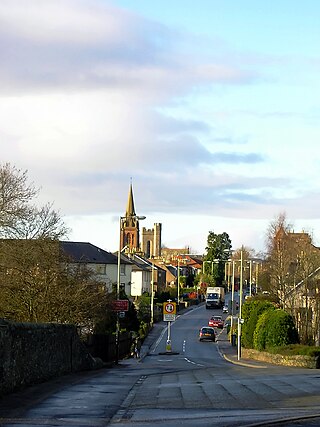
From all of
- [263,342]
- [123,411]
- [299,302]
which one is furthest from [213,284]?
[123,411]

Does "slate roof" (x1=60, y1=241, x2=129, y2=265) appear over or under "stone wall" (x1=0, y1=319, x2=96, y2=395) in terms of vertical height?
over

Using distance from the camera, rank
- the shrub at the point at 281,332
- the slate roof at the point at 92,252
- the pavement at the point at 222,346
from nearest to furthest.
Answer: the shrub at the point at 281,332
the pavement at the point at 222,346
the slate roof at the point at 92,252

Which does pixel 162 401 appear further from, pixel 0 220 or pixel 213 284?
pixel 213 284

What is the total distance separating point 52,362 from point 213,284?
143m

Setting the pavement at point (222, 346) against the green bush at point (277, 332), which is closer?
the green bush at point (277, 332)

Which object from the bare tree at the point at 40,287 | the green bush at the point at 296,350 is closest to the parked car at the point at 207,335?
the green bush at the point at 296,350

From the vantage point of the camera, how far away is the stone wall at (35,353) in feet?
68.3

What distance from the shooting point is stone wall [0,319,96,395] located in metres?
20.8

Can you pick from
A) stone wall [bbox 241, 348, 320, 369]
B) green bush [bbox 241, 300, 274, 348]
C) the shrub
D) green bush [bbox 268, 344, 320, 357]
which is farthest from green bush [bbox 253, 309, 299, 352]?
green bush [bbox 241, 300, 274, 348]

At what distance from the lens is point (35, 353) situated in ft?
82.0

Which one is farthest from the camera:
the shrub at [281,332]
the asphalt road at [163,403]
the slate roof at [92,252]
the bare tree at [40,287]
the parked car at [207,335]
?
the slate roof at [92,252]

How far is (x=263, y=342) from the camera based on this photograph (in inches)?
2219

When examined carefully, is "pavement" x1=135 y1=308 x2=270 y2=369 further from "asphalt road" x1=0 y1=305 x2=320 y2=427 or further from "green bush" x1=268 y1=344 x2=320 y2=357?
"asphalt road" x1=0 y1=305 x2=320 y2=427

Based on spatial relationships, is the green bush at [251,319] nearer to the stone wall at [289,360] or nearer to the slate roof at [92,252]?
the stone wall at [289,360]
